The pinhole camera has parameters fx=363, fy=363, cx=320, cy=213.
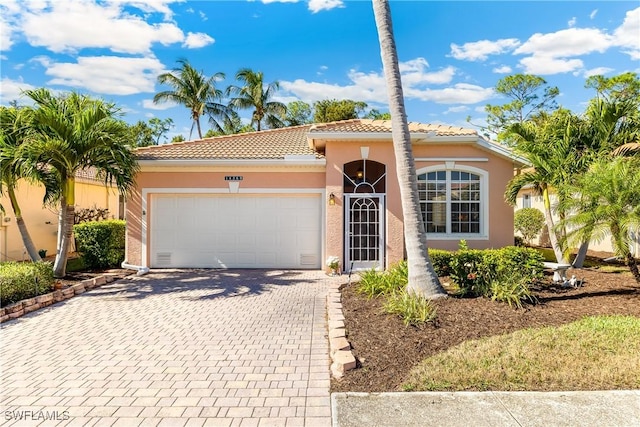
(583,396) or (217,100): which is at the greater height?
(217,100)

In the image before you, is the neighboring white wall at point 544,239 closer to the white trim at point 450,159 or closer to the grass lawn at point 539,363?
the white trim at point 450,159

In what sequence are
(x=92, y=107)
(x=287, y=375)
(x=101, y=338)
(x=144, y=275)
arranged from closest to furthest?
(x=287, y=375) → (x=101, y=338) → (x=92, y=107) → (x=144, y=275)

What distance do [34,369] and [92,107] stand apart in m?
7.35

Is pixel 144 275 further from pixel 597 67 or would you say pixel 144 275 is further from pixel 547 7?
pixel 597 67

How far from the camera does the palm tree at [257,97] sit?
3253cm

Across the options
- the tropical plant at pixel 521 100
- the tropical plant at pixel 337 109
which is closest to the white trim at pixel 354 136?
the tropical plant at pixel 337 109

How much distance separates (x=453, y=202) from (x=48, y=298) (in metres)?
11.5

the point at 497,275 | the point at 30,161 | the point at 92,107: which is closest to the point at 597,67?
the point at 497,275

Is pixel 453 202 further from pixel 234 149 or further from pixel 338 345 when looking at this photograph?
pixel 338 345

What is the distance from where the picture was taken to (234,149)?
13.0m

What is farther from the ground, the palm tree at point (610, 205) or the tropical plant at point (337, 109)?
the tropical plant at point (337, 109)

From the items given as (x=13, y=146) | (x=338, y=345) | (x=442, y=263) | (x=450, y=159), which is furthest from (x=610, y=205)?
(x=13, y=146)

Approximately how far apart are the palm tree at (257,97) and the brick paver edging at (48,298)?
81.3 ft

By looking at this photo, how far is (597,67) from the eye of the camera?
2589 cm
